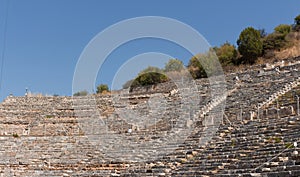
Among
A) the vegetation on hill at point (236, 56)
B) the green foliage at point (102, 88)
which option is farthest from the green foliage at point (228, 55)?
the green foliage at point (102, 88)

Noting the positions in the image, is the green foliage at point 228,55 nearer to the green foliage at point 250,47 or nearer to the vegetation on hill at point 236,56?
the vegetation on hill at point 236,56

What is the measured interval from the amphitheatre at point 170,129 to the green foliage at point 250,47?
27.1 ft

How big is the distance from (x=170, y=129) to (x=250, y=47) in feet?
62.2

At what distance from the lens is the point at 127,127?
2228 cm

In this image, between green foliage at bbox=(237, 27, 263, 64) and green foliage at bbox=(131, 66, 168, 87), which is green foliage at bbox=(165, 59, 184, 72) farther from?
green foliage at bbox=(237, 27, 263, 64)

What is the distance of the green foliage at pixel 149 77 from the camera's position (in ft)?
116

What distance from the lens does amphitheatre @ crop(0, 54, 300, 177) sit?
12359mm

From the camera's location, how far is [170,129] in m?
19.0

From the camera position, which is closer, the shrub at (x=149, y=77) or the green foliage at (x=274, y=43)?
the shrub at (x=149, y=77)

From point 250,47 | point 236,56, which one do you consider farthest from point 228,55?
point 250,47

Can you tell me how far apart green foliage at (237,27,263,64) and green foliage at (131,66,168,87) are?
6471mm

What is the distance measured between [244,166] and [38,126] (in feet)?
49.9

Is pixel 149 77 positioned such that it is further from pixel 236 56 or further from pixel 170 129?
pixel 170 129

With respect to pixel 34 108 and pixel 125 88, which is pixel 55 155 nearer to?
pixel 34 108
